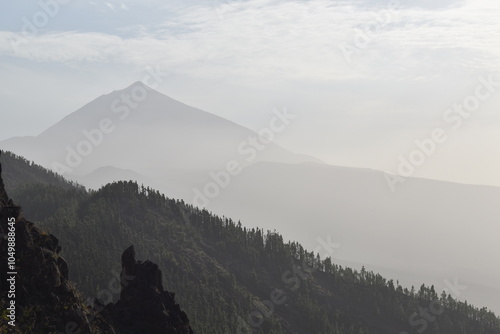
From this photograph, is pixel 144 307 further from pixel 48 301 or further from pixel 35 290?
pixel 35 290

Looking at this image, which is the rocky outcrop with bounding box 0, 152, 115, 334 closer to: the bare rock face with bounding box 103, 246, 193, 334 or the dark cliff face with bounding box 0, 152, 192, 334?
the dark cliff face with bounding box 0, 152, 192, 334

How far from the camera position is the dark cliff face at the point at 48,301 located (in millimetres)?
51750

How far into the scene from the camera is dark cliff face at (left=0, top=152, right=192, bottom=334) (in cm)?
5175

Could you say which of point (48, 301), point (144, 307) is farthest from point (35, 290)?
point (144, 307)

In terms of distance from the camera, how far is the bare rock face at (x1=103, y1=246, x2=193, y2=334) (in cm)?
7069

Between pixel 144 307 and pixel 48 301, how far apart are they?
19802 millimetres

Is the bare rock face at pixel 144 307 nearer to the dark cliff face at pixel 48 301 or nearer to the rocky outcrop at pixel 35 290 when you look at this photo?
the dark cliff face at pixel 48 301

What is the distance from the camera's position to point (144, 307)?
2872 inches

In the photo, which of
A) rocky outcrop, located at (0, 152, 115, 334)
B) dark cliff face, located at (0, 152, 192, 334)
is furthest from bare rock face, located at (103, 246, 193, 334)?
rocky outcrop, located at (0, 152, 115, 334)

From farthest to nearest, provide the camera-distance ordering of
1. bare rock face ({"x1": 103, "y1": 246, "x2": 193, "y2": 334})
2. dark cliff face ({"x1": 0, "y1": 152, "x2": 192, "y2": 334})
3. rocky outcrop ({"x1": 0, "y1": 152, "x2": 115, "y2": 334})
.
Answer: bare rock face ({"x1": 103, "y1": 246, "x2": 193, "y2": 334}), dark cliff face ({"x1": 0, "y1": 152, "x2": 192, "y2": 334}), rocky outcrop ({"x1": 0, "y1": 152, "x2": 115, "y2": 334})

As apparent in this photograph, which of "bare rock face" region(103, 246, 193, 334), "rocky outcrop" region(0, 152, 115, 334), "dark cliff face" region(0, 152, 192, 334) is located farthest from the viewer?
"bare rock face" region(103, 246, 193, 334)

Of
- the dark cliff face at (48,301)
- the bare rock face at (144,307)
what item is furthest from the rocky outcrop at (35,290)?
the bare rock face at (144,307)

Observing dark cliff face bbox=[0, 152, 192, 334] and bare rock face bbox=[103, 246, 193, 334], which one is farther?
bare rock face bbox=[103, 246, 193, 334]

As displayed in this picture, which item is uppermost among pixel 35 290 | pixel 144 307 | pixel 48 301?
pixel 35 290
